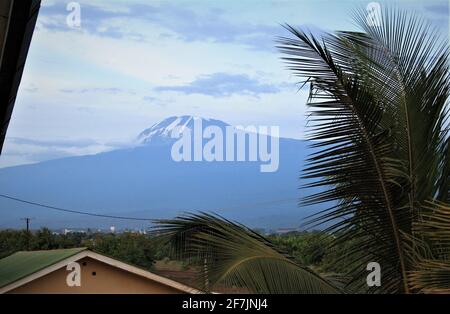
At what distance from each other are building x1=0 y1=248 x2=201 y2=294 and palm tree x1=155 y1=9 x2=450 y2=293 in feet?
19.7

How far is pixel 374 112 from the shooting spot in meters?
4.52

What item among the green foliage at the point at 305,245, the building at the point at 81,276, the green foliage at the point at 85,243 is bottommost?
the building at the point at 81,276

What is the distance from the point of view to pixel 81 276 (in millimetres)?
11227

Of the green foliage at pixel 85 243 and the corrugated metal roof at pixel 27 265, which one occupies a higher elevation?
the green foliage at pixel 85 243

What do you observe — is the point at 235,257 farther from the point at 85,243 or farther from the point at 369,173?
the point at 85,243

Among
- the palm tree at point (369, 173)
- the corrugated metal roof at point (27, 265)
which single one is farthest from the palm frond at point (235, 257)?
the corrugated metal roof at point (27, 265)

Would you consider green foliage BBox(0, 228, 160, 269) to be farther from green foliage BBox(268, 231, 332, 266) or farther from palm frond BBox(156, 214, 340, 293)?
palm frond BBox(156, 214, 340, 293)

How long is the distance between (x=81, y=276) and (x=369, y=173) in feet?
26.1

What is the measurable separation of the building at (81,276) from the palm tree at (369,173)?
236 inches

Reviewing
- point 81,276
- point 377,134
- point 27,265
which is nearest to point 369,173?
point 377,134

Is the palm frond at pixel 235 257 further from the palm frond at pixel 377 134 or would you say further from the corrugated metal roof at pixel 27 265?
the corrugated metal roof at pixel 27 265

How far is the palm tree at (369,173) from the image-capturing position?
4340 mm

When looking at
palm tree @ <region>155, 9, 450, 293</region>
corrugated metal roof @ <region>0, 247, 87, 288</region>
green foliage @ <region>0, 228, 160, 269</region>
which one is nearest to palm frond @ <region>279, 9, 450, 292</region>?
palm tree @ <region>155, 9, 450, 293</region>
